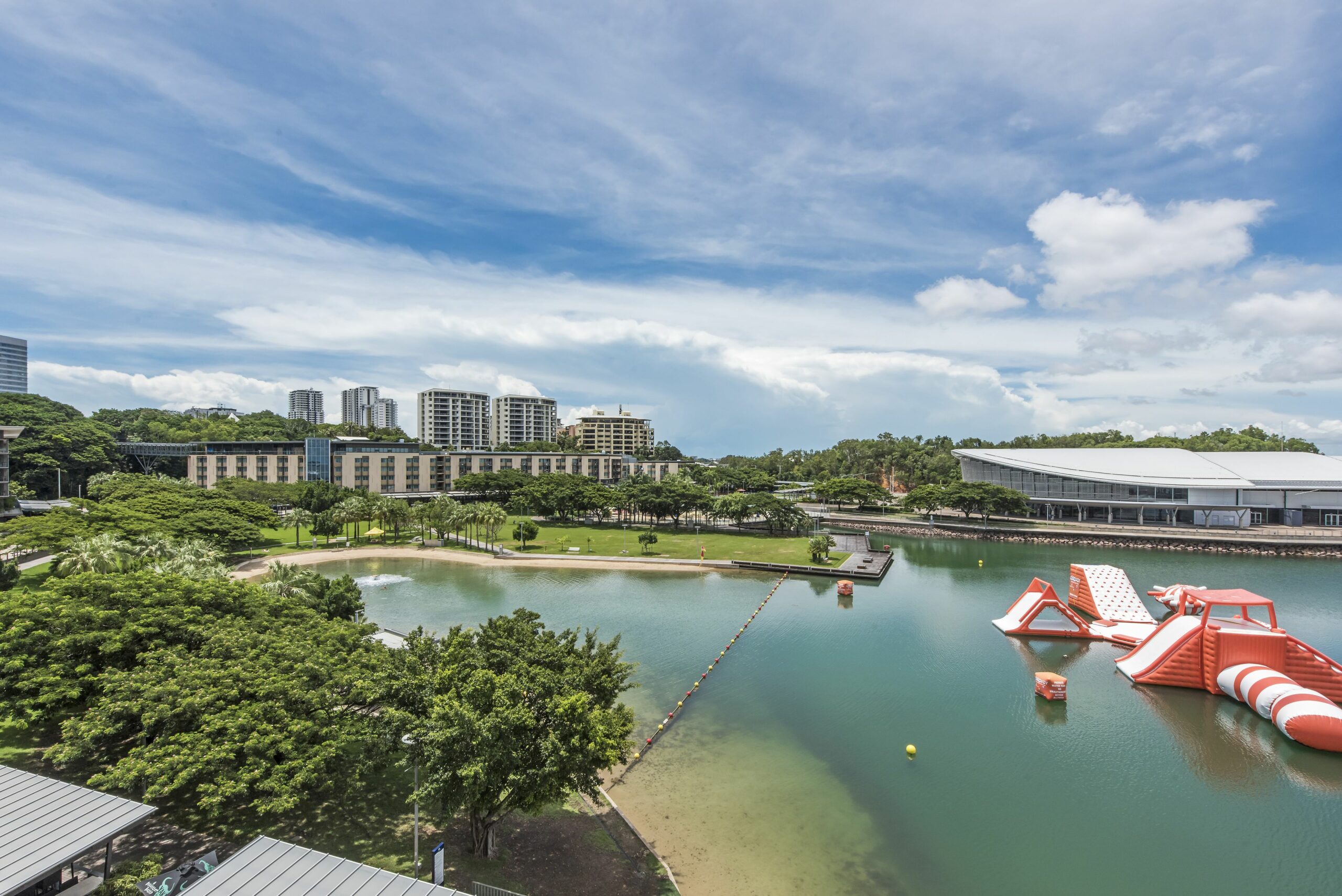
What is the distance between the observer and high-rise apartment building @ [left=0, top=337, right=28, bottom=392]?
168125 millimetres

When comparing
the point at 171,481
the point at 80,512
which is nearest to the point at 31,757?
the point at 80,512

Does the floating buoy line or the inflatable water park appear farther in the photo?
the inflatable water park

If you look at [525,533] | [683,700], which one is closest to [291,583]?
[683,700]

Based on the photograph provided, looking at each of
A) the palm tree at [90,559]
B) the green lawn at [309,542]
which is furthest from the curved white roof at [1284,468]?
the palm tree at [90,559]

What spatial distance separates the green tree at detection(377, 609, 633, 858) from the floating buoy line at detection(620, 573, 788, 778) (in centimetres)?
587

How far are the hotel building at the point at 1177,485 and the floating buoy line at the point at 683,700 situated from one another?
60.7 m

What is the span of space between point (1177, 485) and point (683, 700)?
3004 inches

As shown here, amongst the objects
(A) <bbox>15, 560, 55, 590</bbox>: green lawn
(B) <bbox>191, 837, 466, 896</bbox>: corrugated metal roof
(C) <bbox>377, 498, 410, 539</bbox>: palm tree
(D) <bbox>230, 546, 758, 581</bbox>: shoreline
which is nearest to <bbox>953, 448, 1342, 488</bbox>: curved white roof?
(D) <bbox>230, 546, 758, 581</bbox>: shoreline

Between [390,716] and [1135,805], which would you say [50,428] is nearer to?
[390,716]

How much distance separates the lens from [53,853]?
9.95 meters

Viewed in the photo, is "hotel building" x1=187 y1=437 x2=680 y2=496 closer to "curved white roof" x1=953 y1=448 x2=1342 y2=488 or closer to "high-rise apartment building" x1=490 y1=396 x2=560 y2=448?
"high-rise apartment building" x1=490 y1=396 x2=560 y2=448

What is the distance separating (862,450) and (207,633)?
421 ft

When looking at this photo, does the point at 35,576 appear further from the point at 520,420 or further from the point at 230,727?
the point at 520,420

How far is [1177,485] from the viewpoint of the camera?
72188 millimetres
